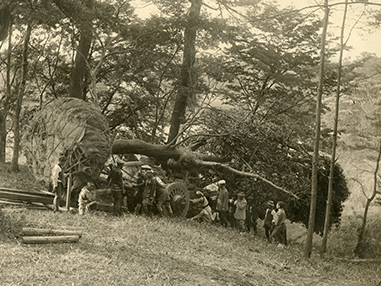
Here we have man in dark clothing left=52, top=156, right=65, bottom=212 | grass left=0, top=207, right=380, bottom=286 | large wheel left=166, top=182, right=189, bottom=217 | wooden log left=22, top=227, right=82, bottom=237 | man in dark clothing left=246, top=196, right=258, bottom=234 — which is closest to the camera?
grass left=0, top=207, right=380, bottom=286

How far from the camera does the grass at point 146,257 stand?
7.61 metres

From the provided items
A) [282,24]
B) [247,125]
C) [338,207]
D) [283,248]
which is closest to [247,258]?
[283,248]

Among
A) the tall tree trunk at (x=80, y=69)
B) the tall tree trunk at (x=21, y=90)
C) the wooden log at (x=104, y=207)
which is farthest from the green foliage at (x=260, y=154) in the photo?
the tall tree trunk at (x=21, y=90)

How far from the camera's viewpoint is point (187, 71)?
21750 millimetres

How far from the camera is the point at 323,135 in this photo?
21797 millimetres

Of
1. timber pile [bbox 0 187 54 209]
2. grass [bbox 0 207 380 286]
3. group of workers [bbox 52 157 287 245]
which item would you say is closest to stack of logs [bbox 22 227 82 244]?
grass [bbox 0 207 380 286]

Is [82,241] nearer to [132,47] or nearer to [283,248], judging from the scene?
[283,248]

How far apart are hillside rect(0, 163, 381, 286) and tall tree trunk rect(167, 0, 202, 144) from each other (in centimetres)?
829

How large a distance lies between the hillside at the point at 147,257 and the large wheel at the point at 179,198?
3.75 ft

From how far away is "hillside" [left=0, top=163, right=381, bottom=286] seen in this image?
7617 millimetres

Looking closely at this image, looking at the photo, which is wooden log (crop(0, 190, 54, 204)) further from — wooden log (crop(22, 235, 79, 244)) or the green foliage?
the green foliage

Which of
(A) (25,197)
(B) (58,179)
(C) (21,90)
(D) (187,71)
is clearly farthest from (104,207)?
(D) (187,71)

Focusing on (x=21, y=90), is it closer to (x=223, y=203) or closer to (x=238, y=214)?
(x=223, y=203)

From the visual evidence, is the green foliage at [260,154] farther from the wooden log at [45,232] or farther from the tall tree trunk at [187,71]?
the wooden log at [45,232]
